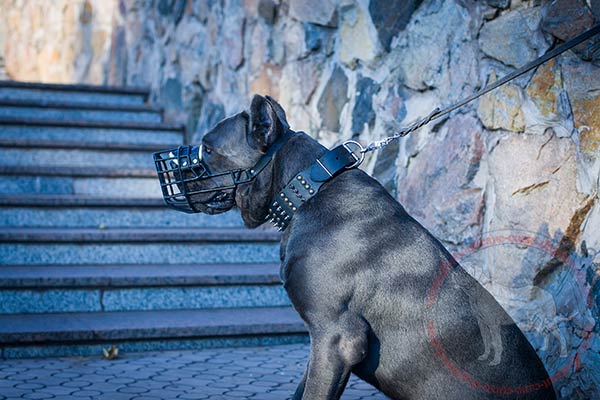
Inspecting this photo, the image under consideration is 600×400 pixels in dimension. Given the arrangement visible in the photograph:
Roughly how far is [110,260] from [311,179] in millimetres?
2665

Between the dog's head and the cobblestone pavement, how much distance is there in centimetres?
93

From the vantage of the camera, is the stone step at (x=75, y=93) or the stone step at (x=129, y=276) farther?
the stone step at (x=75, y=93)

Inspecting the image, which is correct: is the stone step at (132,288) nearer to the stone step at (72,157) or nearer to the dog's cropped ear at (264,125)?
the stone step at (72,157)

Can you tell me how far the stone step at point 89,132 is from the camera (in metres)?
6.75

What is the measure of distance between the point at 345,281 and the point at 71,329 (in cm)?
208

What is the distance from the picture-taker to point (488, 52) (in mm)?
3463

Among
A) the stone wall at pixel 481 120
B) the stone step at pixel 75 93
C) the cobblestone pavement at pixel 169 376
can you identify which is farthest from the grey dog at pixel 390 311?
the stone step at pixel 75 93

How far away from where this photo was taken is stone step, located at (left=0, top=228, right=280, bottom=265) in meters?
4.92

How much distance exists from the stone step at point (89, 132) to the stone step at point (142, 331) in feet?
8.28

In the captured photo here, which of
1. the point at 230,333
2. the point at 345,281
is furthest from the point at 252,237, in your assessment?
the point at 345,281

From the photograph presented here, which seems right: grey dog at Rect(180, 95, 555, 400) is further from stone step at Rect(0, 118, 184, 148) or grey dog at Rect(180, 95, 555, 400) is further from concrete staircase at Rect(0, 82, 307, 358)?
stone step at Rect(0, 118, 184, 148)

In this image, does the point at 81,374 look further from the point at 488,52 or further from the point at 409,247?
the point at 488,52

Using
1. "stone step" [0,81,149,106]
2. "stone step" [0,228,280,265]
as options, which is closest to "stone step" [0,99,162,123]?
"stone step" [0,81,149,106]

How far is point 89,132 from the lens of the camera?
7.07m
